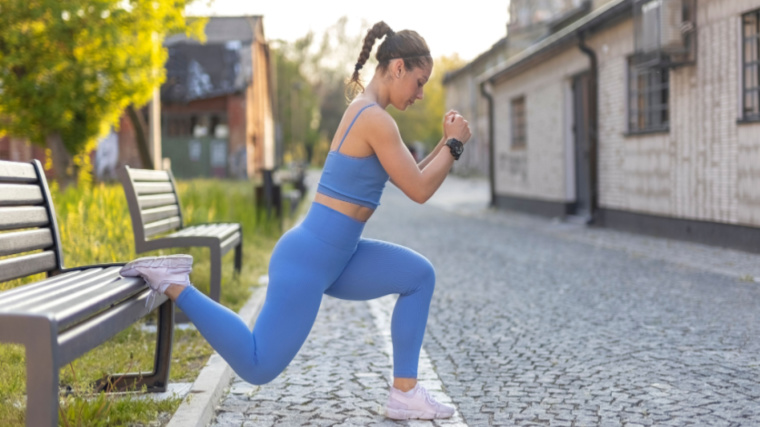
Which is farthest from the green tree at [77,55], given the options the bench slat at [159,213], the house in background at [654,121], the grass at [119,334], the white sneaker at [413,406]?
the white sneaker at [413,406]

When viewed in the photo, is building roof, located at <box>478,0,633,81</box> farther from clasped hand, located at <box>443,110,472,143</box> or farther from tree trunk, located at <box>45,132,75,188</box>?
clasped hand, located at <box>443,110,472,143</box>

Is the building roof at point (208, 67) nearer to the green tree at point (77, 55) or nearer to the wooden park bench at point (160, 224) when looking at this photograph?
the green tree at point (77, 55)

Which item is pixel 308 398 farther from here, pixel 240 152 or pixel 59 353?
pixel 240 152

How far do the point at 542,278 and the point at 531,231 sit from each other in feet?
21.1

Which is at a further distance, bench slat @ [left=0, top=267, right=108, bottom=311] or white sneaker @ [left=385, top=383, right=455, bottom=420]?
white sneaker @ [left=385, top=383, right=455, bottom=420]

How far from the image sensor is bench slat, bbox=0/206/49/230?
3.79m

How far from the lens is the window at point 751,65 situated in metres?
10.2

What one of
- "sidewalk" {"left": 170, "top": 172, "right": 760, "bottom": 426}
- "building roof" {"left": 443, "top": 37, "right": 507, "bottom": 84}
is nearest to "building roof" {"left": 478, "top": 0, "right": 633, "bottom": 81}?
"sidewalk" {"left": 170, "top": 172, "right": 760, "bottom": 426}

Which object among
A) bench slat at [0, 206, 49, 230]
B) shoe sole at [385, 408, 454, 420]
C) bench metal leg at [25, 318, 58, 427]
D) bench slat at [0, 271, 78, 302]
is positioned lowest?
shoe sole at [385, 408, 454, 420]

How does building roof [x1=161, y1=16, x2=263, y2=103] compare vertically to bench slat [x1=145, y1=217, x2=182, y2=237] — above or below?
above

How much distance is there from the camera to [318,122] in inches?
3974

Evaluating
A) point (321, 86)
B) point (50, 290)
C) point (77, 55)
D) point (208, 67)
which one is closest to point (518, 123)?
point (77, 55)

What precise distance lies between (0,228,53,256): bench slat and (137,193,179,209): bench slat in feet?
5.66

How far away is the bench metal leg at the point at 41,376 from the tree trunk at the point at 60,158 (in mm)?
15368
